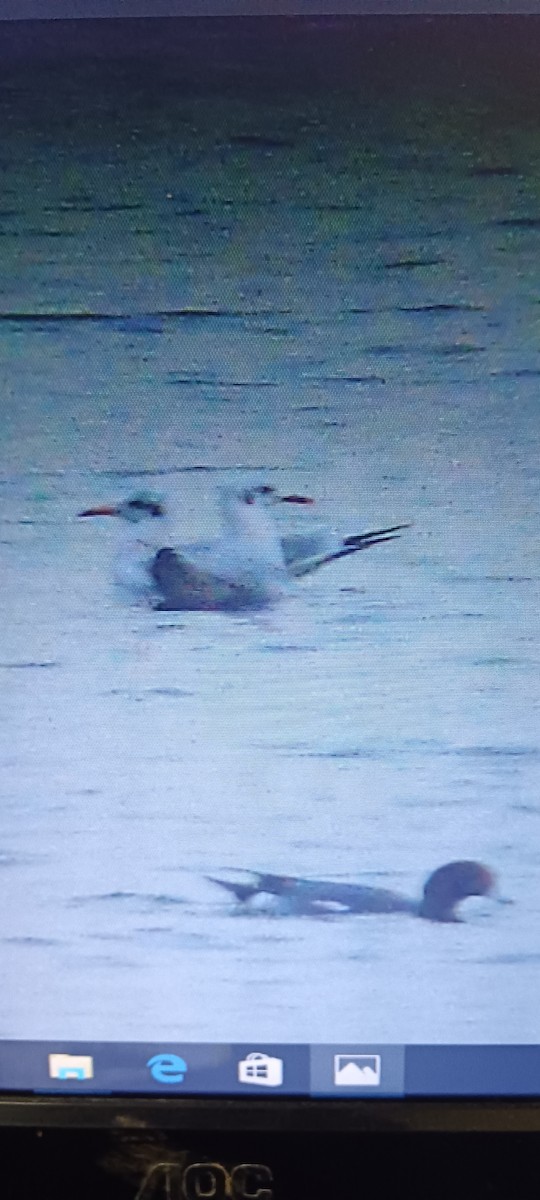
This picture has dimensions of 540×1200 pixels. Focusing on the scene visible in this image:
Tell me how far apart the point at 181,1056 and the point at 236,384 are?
0.26 metres

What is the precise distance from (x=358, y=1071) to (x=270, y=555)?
204 millimetres

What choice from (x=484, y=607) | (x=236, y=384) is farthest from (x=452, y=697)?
(x=236, y=384)

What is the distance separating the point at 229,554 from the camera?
36 centimetres

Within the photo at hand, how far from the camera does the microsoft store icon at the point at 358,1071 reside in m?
0.38

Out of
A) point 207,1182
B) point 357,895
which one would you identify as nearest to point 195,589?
point 357,895

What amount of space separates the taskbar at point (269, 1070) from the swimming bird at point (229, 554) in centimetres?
18

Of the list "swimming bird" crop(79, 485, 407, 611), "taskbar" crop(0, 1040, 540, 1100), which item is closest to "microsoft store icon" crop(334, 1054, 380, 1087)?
"taskbar" crop(0, 1040, 540, 1100)

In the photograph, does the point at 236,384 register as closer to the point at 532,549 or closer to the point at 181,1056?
the point at 532,549

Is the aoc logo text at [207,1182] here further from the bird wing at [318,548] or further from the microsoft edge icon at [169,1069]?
the bird wing at [318,548]

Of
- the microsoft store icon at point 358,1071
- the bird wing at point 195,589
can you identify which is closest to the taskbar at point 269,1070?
the microsoft store icon at point 358,1071

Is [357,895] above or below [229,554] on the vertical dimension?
below

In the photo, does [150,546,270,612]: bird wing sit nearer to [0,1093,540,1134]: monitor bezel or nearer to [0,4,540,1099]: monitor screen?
[0,4,540,1099]: monitor screen

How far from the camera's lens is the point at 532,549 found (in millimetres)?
346

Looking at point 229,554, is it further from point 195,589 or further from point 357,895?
point 357,895
